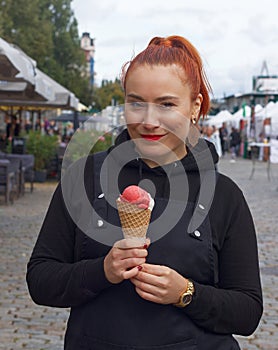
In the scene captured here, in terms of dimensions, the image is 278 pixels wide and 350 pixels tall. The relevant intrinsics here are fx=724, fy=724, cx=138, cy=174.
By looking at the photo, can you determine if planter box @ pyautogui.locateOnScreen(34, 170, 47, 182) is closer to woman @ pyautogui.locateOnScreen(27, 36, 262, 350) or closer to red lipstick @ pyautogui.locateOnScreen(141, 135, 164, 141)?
woman @ pyautogui.locateOnScreen(27, 36, 262, 350)

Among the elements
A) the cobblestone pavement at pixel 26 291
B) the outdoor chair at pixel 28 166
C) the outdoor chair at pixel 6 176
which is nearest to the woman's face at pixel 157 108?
the cobblestone pavement at pixel 26 291

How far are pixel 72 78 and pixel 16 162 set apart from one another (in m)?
47.3

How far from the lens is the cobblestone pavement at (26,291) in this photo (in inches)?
223

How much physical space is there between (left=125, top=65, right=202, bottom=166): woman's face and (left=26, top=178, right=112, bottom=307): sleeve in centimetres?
32

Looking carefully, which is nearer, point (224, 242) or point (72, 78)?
point (224, 242)

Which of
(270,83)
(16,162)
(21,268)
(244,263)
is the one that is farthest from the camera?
(270,83)

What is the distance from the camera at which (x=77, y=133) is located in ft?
7.34

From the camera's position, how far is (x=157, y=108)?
2023 mm

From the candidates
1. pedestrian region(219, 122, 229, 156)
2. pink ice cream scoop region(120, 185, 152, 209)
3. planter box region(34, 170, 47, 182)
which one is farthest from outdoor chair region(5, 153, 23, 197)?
pedestrian region(219, 122, 229, 156)

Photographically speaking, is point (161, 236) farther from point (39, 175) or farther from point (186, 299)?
point (39, 175)

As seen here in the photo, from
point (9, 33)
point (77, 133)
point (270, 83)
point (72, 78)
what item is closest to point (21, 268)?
point (77, 133)

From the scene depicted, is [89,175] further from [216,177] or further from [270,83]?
[270,83]

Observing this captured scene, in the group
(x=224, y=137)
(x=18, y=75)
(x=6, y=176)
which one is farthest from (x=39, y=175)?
(x=224, y=137)

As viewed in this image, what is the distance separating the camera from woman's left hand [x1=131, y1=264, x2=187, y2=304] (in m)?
1.87
